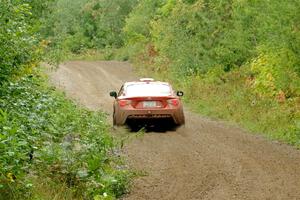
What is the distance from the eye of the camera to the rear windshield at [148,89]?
17328 millimetres

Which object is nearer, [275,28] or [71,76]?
[275,28]

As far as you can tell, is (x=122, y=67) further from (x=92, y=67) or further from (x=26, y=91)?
(x=26, y=91)

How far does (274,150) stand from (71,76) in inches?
1016

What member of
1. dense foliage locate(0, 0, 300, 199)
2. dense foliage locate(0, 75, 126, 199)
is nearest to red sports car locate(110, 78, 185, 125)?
dense foliage locate(0, 0, 300, 199)

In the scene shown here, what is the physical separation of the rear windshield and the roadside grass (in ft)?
16.5

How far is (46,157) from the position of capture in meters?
9.27

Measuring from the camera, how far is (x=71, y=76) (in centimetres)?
3906

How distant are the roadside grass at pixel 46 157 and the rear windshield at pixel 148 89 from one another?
502cm

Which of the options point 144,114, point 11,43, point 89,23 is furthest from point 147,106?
point 89,23

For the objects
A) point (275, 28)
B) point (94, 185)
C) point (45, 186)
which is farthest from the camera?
point (275, 28)

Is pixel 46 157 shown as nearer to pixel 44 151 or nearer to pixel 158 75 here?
pixel 44 151

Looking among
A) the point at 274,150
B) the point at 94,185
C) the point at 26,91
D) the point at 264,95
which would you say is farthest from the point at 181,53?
the point at 94,185

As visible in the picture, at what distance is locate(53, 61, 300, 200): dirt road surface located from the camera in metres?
10.2

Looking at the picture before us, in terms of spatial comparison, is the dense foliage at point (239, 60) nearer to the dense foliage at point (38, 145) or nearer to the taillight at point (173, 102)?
the taillight at point (173, 102)
